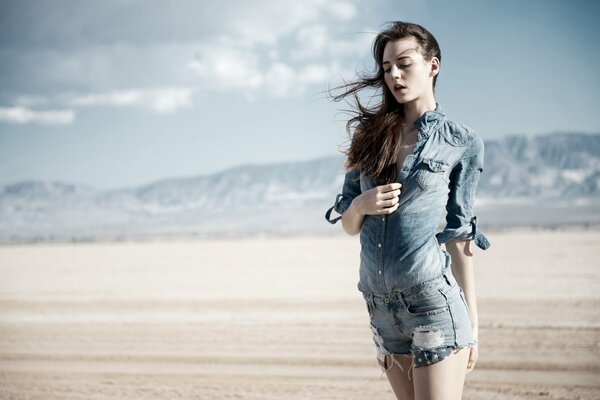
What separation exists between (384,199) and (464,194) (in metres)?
0.34

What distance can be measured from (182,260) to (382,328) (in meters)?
23.9

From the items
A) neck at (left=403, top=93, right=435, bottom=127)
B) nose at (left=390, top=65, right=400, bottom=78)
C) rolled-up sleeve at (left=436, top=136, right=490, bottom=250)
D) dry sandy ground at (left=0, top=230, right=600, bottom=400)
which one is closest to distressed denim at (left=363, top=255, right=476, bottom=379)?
rolled-up sleeve at (left=436, top=136, right=490, bottom=250)

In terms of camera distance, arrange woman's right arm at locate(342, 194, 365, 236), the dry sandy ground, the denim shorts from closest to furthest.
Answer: the denim shorts < woman's right arm at locate(342, 194, 365, 236) < the dry sandy ground

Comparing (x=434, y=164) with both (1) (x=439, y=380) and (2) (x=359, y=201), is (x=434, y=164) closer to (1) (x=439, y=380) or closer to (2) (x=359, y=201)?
Answer: (2) (x=359, y=201)

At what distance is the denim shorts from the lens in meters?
2.11

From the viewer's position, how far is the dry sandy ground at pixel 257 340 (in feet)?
18.5

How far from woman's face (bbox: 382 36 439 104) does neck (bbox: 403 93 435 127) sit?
0.10 ft

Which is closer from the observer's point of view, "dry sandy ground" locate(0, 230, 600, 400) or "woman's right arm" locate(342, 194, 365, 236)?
"woman's right arm" locate(342, 194, 365, 236)

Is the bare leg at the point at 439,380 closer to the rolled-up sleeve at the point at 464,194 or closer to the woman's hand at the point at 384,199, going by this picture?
the rolled-up sleeve at the point at 464,194

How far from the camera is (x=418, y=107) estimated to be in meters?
2.33

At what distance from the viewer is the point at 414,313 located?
84.0 inches

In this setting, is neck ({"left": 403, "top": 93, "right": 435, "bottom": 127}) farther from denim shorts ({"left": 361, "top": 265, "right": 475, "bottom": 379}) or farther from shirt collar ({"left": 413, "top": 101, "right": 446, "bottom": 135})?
denim shorts ({"left": 361, "top": 265, "right": 475, "bottom": 379})

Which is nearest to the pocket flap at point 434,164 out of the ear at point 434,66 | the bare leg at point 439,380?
the ear at point 434,66

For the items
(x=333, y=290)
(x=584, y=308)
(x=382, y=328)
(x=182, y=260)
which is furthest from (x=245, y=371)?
(x=182, y=260)
